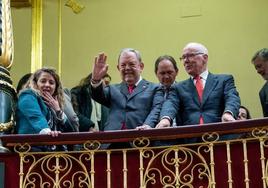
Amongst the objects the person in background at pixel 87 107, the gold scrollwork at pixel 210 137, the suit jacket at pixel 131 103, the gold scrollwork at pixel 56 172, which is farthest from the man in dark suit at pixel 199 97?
the person in background at pixel 87 107

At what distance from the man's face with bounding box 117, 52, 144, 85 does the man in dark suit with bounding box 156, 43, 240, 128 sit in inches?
14.4

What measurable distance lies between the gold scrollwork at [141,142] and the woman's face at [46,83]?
0.91 m

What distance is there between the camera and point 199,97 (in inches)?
227

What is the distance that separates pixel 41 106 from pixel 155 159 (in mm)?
1009

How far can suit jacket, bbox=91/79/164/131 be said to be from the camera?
5.87 meters

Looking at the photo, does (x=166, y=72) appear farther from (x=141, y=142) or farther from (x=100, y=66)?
(x=141, y=142)

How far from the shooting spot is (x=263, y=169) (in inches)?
Answer: 201

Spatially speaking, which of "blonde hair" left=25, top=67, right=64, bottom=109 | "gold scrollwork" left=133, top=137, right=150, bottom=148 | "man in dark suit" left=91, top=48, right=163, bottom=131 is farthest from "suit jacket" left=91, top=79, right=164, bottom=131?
"gold scrollwork" left=133, top=137, right=150, bottom=148

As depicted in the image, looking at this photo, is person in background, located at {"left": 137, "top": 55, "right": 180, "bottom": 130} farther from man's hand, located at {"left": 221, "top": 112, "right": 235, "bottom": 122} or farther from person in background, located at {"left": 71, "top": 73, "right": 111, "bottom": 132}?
person in background, located at {"left": 71, "top": 73, "right": 111, "bottom": 132}

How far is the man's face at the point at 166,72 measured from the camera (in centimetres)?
621

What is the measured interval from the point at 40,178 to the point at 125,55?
1281 mm

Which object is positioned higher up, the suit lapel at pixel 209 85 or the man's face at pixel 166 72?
the man's face at pixel 166 72

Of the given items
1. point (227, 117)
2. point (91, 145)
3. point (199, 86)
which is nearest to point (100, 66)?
point (91, 145)

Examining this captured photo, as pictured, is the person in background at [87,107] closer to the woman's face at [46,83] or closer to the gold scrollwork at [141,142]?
the woman's face at [46,83]
